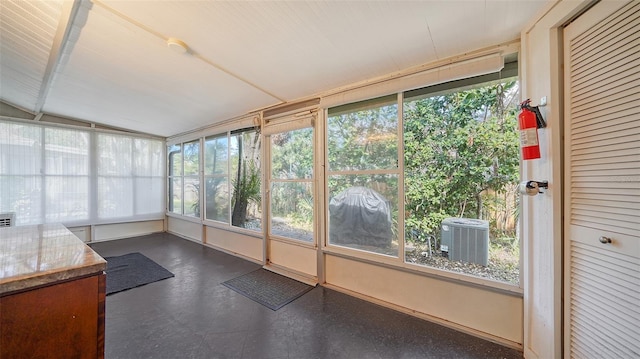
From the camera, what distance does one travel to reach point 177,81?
2.65 metres

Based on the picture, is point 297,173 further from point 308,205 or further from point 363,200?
point 363,200

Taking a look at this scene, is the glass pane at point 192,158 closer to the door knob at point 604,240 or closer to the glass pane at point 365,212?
the glass pane at point 365,212

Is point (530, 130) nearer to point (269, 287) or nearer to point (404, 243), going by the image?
point (404, 243)

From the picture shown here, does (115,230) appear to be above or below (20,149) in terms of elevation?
below

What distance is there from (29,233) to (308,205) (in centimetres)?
240

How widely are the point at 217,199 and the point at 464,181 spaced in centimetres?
418

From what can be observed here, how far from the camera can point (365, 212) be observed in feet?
8.48

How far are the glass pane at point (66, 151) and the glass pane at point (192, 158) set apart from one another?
1860 mm

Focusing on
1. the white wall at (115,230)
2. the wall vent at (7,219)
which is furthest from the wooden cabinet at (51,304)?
the white wall at (115,230)

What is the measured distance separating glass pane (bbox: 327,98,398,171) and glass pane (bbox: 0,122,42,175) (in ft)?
18.2

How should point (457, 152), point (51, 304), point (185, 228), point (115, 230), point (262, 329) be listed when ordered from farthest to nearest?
1. point (185, 228)
2. point (115, 230)
3. point (457, 152)
4. point (262, 329)
5. point (51, 304)

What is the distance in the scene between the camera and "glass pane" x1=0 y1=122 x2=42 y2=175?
12.5 ft

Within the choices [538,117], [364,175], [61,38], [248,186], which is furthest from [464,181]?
[61,38]

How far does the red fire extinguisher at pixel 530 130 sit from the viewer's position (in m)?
1.38
